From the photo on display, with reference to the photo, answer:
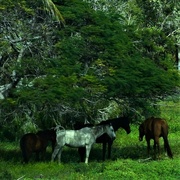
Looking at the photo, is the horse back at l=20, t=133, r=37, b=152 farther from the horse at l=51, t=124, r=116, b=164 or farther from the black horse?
the black horse

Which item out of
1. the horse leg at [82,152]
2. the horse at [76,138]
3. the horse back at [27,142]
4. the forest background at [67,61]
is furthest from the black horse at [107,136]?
the forest background at [67,61]

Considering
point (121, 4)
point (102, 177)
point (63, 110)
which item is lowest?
point (102, 177)

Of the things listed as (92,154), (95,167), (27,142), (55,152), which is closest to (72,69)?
(95,167)

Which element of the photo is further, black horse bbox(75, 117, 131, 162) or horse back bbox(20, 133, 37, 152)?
black horse bbox(75, 117, 131, 162)

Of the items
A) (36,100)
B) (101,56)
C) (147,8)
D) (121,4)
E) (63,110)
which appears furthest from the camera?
(147,8)

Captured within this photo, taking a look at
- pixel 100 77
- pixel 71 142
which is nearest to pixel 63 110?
pixel 71 142

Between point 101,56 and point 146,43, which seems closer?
point 101,56

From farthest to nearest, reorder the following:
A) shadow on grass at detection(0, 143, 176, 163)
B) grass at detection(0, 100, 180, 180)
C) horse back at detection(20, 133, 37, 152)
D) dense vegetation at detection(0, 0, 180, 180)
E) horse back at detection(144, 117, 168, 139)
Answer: shadow on grass at detection(0, 143, 176, 163) → horse back at detection(144, 117, 168, 139) → horse back at detection(20, 133, 37, 152) → dense vegetation at detection(0, 0, 180, 180) → grass at detection(0, 100, 180, 180)

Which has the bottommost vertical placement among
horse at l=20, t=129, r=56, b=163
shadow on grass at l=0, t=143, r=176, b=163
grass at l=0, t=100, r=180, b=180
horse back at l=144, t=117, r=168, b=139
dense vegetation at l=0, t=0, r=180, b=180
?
grass at l=0, t=100, r=180, b=180

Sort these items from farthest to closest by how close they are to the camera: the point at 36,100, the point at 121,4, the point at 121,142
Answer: the point at 121,4 < the point at 121,142 < the point at 36,100

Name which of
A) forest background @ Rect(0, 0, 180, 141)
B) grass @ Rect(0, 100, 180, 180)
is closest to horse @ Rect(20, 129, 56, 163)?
grass @ Rect(0, 100, 180, 180)

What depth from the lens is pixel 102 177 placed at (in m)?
15.0

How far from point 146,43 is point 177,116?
46.5 feet

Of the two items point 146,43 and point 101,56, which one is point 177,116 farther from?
point 101,56
